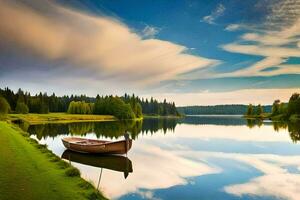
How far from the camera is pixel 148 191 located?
16.8m

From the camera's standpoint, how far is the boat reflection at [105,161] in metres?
23.8

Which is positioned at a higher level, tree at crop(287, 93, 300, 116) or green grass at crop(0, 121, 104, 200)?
tree at crop(287, 93, 300, 116)

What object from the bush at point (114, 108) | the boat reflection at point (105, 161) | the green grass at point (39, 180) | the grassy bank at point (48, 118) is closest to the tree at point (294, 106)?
the bush at point (114, 108)

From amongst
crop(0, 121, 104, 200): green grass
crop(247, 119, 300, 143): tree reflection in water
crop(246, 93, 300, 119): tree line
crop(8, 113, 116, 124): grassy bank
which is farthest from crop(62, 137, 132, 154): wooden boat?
crop(246, 93, 300, 119): tree line

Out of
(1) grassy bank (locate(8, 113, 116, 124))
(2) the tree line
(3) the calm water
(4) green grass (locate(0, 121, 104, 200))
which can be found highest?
(2) the tree line

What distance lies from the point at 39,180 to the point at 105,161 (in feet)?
40.3

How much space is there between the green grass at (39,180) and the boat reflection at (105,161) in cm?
444

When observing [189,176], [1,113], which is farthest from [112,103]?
[189,176]

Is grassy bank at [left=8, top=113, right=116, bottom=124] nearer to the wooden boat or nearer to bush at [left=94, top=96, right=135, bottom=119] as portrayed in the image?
bush at [left=94, top=96, right=135, bottom=119]

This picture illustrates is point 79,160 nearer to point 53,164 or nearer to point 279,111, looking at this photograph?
point 53,164

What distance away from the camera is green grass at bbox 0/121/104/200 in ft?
41.5

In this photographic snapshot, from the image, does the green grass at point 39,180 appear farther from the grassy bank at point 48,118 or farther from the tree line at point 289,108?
the tree line at point 289,108

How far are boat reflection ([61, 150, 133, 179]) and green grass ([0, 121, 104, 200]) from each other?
14.6ft

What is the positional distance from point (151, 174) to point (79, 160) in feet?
28.6
